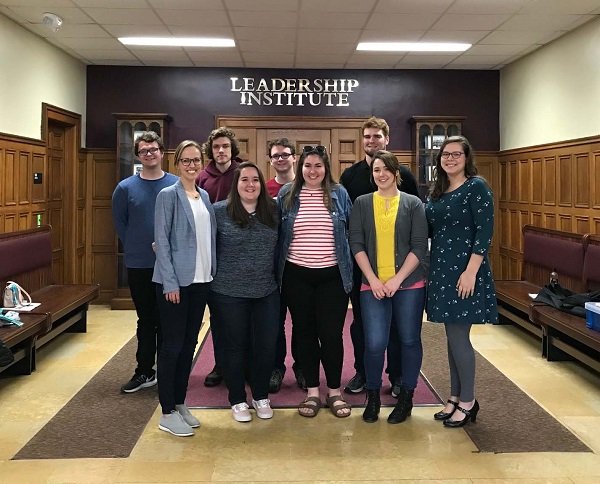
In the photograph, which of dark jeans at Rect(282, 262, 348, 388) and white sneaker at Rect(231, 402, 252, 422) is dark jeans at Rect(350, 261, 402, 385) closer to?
dark jeans at Rect(282, 262, 348, 388)

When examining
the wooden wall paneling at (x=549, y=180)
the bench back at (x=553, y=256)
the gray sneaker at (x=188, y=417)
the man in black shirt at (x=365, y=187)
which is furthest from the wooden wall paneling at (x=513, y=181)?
the gray sneaker at (x=188, y=417)

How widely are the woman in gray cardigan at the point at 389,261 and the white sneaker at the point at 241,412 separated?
0.75 m

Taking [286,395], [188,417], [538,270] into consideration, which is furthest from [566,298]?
[188,417]

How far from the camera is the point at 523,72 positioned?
22.3 feet

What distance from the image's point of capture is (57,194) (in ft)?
22.5

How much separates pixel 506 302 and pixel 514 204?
6.57 feet

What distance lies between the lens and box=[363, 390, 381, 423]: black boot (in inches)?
131

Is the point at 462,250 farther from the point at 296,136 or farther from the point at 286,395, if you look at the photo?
the point at 296,136

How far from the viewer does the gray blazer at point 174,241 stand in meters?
3.02

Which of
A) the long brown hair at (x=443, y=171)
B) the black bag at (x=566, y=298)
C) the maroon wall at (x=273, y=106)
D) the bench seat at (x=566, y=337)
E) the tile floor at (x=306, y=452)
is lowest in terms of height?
the tile floor at (x=306, y=452)

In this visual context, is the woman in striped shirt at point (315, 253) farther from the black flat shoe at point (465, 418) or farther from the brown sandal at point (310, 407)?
the black flat shoe at point (465, 418)

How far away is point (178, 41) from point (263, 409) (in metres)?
4.28

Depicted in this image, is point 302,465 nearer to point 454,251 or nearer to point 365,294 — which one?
point 365,294

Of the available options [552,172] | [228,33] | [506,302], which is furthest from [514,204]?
[228,33]
